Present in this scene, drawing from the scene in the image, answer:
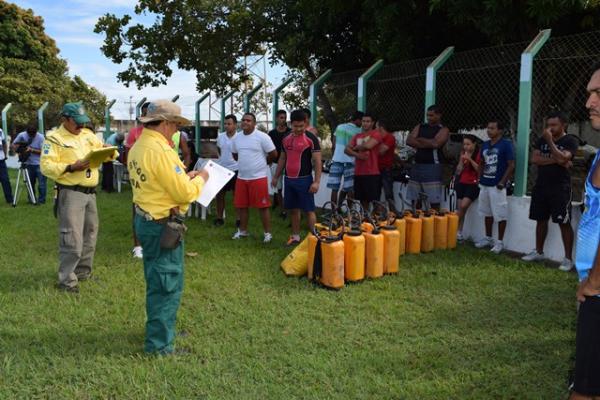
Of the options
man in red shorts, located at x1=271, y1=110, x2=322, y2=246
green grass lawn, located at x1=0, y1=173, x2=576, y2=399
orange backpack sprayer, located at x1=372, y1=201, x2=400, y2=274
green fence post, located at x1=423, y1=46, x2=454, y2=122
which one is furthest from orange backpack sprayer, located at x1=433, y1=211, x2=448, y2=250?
green fence post, located at x1=423, y1=46, x2=454, y2=122

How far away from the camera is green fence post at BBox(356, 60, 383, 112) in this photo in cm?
956

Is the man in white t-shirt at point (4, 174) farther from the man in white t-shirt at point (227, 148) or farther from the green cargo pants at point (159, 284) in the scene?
the green cargo pants at point (159, 284)

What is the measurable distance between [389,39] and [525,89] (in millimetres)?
3487

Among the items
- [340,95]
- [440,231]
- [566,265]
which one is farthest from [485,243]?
[340,95]

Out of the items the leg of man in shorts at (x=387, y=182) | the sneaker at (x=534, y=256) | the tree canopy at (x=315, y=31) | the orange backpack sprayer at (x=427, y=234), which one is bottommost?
the sneaker at (x=534, y=256)

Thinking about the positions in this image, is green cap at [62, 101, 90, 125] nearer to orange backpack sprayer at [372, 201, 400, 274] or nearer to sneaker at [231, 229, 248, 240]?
sneaker at [231, 229, 248, 240]

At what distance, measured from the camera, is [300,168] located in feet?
24.1

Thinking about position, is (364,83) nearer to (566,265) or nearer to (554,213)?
(554,213)

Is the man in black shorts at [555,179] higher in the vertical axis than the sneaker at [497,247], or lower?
higher

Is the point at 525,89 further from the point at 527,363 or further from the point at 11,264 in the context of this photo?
the point at 11,264

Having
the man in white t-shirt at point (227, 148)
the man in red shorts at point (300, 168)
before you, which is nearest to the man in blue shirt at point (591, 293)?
the man in red shorts at point (300, 168)

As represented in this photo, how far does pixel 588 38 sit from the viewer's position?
7.14 m

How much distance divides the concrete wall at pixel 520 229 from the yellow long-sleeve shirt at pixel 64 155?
526 cm

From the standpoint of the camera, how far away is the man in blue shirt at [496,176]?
7.05m
